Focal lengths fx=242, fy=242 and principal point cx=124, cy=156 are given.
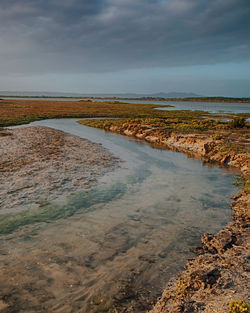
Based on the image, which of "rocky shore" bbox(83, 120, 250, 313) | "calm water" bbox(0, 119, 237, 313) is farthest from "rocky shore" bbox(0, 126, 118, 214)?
"rocky shore" bbox(83, 120, 250, 313)

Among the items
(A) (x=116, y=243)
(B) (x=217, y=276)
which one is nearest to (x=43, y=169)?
(A) (x=116, y=243)

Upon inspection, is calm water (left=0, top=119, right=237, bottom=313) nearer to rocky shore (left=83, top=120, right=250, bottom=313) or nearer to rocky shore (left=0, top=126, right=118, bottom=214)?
rocky shore (left=83, top=120, right=250, bottom=313)

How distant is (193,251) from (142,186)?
7.33 m

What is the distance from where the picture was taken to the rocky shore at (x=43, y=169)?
13.2 meters

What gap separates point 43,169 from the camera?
17922 millimetres

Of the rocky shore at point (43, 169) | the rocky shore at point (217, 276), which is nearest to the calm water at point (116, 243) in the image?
the rocky shore at point (217, 276)

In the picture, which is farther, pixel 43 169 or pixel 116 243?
pixel 43 169

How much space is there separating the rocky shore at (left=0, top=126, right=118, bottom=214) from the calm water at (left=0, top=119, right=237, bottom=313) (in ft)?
4.74

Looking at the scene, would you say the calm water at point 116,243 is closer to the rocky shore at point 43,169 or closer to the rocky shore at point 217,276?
the rocky shore at point 217,276

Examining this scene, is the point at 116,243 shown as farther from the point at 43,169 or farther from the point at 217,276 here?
the point at 43,169

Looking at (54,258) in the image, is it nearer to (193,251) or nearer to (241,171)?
(193,251)

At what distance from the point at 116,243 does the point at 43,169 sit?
10679 millimetres

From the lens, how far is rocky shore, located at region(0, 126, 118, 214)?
1316 cm

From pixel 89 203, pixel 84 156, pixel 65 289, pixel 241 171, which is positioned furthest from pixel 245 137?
pixel 65 289
